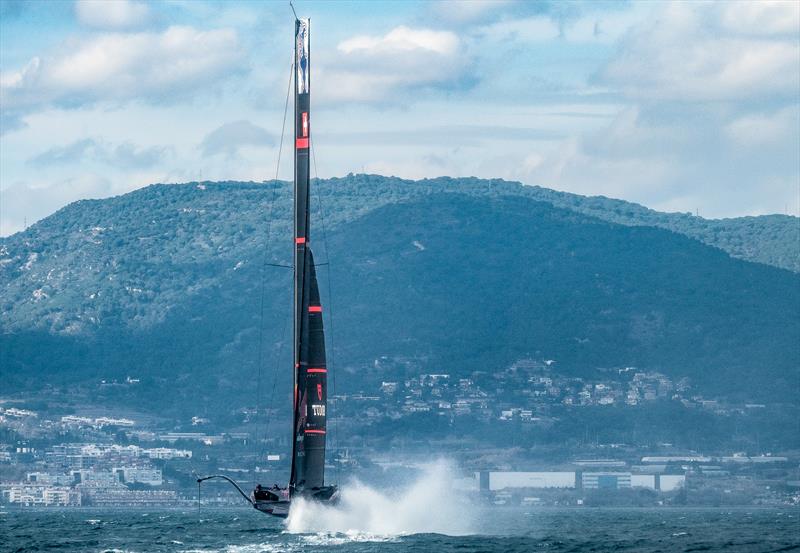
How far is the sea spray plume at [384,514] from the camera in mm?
80688

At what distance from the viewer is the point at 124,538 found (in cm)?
9362

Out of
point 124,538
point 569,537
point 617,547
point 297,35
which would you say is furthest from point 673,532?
point 297,35

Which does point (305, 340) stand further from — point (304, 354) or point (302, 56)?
point (302, 56)

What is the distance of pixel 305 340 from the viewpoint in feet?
262

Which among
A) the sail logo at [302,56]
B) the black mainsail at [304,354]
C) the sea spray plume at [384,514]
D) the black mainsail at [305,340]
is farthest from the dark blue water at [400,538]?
the sail logo at [302,56]

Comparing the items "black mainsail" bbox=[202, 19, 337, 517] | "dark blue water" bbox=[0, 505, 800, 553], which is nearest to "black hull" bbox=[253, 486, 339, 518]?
"black mainsail" bbox=[202, 19, 337, 517]

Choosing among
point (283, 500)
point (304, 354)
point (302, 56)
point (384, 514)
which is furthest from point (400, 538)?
point (302, 56)

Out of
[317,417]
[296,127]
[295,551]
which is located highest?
[296,127]

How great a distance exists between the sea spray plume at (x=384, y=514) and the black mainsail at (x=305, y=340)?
1816 mm

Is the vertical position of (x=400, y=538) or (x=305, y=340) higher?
(x=305, y=340)

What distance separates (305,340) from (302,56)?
11.7 m

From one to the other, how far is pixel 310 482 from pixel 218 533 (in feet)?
67.4

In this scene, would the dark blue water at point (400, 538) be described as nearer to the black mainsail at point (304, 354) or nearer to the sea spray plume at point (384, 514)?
the sea spray plume at point (384, 514)

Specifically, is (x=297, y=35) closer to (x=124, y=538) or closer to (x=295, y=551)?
(x=295, y=551)
